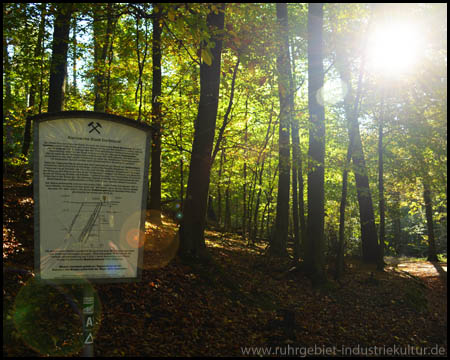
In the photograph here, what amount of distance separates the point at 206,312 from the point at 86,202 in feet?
12.6

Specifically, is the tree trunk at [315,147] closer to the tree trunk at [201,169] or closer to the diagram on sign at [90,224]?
the tree trunk at [201,169]

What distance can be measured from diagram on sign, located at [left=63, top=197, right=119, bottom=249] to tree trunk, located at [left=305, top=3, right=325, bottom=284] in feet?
24.2

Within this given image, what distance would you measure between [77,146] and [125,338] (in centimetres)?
310

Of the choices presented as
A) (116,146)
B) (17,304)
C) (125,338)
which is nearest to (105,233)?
(116,146)

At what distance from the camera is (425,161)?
15219mm

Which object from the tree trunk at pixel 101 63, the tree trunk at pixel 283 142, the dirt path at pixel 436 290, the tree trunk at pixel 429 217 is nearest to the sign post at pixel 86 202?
the tree trunk at pixel 283 142

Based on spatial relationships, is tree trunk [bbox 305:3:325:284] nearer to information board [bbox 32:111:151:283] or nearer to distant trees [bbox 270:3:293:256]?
distant trees [bbox 270:3:293:256]

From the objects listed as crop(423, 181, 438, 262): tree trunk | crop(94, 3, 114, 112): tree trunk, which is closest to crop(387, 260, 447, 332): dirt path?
crop(423, 181, 438, 262): tree trunk

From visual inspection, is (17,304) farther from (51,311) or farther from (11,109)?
(11,109)

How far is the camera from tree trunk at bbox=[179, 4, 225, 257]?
8.59 m

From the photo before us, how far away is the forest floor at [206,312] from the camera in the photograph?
5094 millimetres

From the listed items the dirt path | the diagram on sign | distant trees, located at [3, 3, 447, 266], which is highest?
distant trees, located at [3, 3, 447, 266]

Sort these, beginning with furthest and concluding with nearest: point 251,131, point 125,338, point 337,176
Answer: point 337,176 < point 251,131 < point 125,338

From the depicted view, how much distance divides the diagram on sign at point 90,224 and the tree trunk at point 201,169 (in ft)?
16.0
